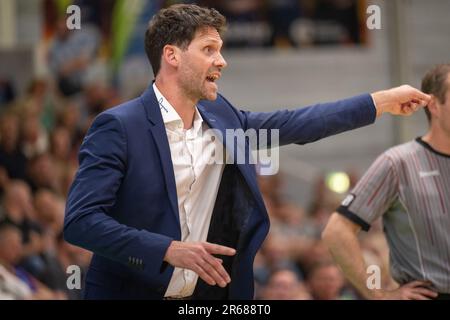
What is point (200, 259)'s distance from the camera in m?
3.43

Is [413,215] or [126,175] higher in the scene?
[126,175]

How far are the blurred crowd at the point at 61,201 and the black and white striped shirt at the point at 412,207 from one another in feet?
3.50

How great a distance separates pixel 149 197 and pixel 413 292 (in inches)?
51.2

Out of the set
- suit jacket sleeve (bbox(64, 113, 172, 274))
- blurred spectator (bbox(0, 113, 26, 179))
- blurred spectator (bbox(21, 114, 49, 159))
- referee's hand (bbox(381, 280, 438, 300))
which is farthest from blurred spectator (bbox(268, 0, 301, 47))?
suit jacket sleeve (bbox(64, 113, 172, 274))

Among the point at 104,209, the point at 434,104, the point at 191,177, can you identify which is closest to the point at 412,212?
the point at 434,104

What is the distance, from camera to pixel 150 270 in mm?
3527

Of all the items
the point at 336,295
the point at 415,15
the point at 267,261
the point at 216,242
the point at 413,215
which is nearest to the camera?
the point at 216,242

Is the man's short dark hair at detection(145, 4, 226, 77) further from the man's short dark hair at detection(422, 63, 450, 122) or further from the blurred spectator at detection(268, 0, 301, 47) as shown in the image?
the blurred spectator at detection(268, 0, 301, 47)

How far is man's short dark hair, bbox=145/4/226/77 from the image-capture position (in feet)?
12.6

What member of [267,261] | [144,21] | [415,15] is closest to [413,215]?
[267,261]

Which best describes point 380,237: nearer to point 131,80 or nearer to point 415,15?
point 131,80

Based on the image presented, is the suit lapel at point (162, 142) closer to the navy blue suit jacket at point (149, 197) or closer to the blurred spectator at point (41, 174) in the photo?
the navy blue suit jacket at point (149, 197)

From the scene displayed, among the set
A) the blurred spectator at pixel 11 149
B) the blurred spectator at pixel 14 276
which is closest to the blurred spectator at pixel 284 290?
the blurred spectator at pixel 14 276
